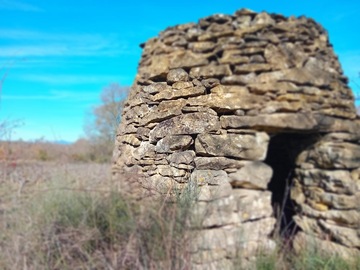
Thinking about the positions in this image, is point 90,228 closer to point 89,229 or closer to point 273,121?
point 89,229

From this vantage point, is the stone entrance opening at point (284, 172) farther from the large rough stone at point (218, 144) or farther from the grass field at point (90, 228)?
the large rough stone at point (218, 144)

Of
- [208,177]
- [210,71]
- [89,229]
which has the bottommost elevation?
[89,229]

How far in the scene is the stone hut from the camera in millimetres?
553

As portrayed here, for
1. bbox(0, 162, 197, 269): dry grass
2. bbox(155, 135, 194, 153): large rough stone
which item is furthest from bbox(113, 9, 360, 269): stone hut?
bbox(0, 162, 197, 269): dry grass

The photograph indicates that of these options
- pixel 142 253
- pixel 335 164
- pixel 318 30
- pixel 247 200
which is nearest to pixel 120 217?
pixel 142 253

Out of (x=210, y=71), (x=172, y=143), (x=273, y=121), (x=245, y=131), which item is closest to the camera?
(x=172, y=143)

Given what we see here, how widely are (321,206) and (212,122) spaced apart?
6.41ft

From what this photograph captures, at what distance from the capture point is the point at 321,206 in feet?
7.18

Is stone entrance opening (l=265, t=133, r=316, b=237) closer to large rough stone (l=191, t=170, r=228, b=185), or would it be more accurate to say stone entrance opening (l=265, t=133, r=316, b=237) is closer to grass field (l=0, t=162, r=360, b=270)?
grass field (l=0, t=162, r=360, b=270)

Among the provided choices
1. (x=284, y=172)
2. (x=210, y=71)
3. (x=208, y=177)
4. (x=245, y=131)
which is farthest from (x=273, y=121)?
(x=284, y=172)

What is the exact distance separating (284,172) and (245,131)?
1.84 metres

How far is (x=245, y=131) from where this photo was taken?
787 mm

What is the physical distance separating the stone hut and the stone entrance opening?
0.01 meters

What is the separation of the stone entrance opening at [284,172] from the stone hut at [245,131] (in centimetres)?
1
